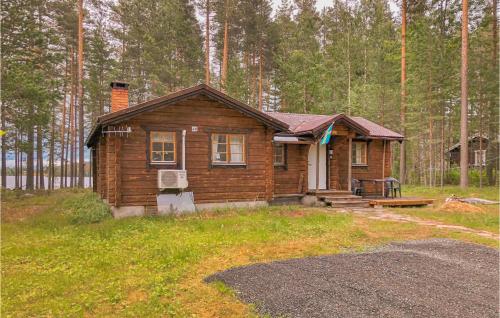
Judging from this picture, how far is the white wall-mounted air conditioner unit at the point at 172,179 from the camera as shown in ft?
35.9

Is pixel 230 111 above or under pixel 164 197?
above

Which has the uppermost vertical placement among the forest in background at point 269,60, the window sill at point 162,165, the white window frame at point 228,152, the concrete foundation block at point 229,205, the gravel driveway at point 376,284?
the forest in background at point 269,60

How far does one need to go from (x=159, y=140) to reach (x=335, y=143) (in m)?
7.79

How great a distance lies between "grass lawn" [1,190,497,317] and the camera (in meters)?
4.59

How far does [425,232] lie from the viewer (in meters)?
9.05

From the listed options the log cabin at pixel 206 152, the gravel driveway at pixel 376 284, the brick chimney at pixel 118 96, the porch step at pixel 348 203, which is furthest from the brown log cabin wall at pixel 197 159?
the gravel driveway at pixel 376 284

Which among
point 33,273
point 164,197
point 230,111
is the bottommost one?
point 33,273

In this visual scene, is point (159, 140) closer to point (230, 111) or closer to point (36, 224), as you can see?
point (230, 111)

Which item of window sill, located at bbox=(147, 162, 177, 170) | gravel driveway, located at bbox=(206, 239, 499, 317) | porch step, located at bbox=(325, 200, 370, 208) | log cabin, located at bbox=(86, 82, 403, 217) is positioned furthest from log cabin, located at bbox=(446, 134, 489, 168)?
gravel driveway, located at bbox=(206, 239, 499, 317)

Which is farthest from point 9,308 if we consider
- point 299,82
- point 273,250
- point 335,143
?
point 299,82

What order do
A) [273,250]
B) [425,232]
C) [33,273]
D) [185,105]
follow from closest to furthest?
1. [33,273]
2. [273,250]
3. [425,232]
4. [185,105]

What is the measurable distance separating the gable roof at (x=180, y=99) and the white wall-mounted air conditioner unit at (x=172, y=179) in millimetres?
2030

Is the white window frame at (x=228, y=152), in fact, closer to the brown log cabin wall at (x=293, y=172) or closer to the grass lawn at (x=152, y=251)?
the grass lawn at (x=152, y=251)

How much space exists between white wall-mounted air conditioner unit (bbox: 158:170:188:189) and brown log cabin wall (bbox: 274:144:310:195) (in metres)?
4.48
